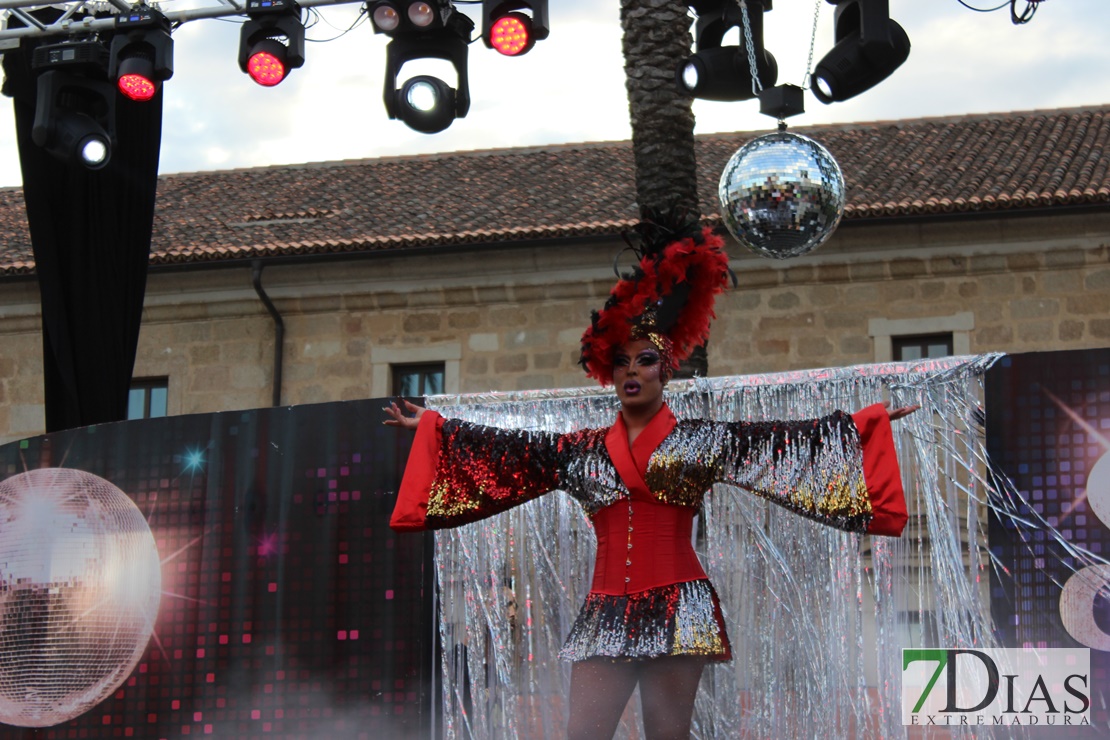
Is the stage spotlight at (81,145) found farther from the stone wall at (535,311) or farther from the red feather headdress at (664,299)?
the stone wall at (535,311)

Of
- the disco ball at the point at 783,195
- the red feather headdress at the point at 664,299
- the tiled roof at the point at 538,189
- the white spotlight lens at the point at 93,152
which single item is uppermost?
the tiled roof at the point at 538,189

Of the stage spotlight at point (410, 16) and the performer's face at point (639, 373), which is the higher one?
the stage spotlight at point (410, 16)

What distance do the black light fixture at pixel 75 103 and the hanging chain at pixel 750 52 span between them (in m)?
3.45

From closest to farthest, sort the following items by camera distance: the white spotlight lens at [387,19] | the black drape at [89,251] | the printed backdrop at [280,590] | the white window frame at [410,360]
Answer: the printed backdrop at [280,590] → the white spotlight lens at [387,19] → the black drape at [89,251] → the white window frame at [410,360]

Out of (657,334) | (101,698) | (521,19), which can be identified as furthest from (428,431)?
(521,19)

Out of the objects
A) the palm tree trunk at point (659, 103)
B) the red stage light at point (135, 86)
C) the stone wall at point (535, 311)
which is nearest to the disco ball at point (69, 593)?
the red stage light at point (135, 86)

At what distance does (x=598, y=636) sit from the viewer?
5473mm

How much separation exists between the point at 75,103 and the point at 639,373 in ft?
14.1

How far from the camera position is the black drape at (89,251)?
28.9 feet

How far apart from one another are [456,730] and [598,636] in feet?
5.33

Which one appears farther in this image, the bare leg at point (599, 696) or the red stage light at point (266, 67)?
the red stage light at point (266, 67)

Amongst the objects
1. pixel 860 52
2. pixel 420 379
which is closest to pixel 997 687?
pixel 860 52

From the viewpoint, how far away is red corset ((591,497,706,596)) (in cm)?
553

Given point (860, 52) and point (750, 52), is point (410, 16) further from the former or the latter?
point (860, 52)
